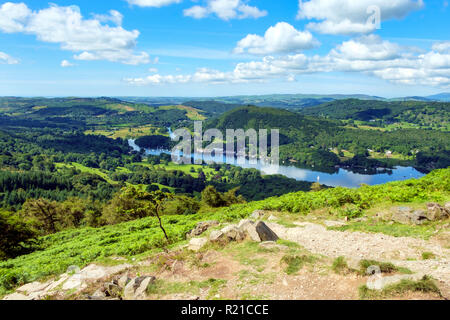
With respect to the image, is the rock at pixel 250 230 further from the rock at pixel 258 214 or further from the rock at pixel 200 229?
the rock at pixel 258 214

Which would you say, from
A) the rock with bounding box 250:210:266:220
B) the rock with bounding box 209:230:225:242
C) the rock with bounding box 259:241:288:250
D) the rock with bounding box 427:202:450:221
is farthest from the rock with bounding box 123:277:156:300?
the rock with bounding box 427:202:450:221

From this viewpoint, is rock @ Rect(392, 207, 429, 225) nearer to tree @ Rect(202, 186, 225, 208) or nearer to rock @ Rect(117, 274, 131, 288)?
rock @ Rect(117, 274, 131, 288)

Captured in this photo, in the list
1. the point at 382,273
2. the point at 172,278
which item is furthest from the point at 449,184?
the point at 172,278

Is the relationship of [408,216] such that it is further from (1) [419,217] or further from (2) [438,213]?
(2) [438,213]

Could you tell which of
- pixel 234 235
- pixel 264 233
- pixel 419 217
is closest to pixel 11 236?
pixel 234 235
